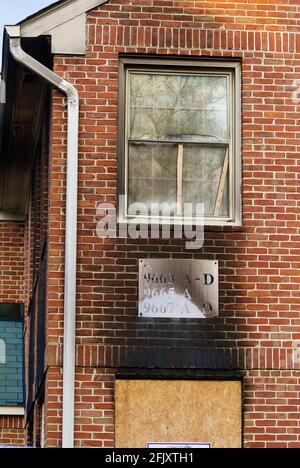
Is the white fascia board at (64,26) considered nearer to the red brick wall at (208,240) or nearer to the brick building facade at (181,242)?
the brick building facade at (181,242)

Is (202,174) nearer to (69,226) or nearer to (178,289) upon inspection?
(178,289)

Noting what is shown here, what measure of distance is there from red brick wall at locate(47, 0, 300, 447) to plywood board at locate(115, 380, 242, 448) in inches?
6.0

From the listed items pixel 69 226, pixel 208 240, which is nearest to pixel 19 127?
pixel 69 226

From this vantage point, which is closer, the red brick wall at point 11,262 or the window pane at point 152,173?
the window pane at point 152,173

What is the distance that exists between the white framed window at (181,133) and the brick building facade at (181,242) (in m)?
0.10

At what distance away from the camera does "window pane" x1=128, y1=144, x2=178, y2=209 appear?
1319 cm

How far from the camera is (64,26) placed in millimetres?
13172

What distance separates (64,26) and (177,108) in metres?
1.47

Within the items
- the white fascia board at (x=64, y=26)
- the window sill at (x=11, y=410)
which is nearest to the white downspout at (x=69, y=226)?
the white fascia board at (x=64, y=26)

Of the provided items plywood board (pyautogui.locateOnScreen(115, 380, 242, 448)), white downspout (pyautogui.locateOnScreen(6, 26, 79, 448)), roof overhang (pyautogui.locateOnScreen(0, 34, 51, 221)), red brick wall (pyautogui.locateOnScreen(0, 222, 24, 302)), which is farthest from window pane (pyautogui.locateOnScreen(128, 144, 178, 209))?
red brick wall (pyautogui.locateOnScreen(0, 222, 24, 302))

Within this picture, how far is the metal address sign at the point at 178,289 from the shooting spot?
12.8 metres

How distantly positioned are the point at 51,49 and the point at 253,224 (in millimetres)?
2783

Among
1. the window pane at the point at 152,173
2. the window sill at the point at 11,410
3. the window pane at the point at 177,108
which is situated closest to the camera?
the window pane at the point at 152,173

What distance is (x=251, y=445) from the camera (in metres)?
12.5
